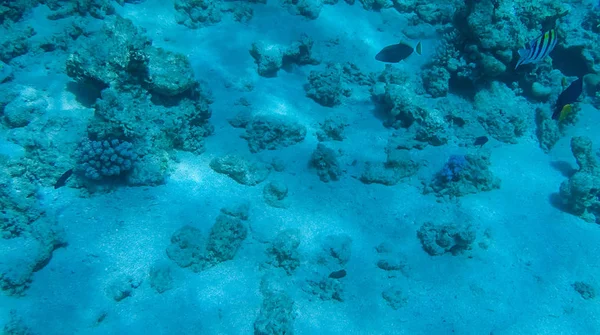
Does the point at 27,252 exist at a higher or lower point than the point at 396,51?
lower

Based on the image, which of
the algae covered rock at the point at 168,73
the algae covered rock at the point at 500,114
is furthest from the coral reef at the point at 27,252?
the algae covered rock at the point at 500,114

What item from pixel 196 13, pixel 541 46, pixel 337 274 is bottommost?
pixel 337 274

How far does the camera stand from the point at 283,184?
5.45 metres

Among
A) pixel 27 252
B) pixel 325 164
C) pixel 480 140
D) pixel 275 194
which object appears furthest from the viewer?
pixel 480 140

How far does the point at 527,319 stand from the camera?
471 cm

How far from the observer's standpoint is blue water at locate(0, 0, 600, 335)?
14.3 feet

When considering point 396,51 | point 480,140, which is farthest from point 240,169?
point 480,140

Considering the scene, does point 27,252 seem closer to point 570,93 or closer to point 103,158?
point 103,158

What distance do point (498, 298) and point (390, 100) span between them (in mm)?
3858

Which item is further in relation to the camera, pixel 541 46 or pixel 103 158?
pixel 541 46

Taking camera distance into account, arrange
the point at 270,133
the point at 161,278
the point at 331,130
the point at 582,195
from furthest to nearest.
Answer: the point at 331,130 < the point at 270,133 < the point at 582,195 < the point at 161,278

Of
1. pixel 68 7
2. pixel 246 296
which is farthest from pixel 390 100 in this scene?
pixel 68 7

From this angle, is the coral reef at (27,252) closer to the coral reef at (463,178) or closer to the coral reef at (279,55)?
the coral reef at (279,55)

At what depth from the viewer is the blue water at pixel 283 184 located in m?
4.36
